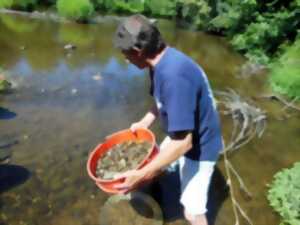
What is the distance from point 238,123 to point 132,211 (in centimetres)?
299

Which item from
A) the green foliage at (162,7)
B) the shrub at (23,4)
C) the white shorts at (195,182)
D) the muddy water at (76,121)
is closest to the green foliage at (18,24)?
the muddy water at (76,121)

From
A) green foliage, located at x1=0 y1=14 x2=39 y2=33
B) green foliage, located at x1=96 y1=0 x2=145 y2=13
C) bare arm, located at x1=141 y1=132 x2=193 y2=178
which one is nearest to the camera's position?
bare arm, located at x1=141 y1=132 x2=193 y2=178

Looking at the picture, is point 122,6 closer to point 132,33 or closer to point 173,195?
point 173,195

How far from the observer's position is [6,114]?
652 cm

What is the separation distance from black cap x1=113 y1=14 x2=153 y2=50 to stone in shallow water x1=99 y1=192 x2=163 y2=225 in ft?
6.78

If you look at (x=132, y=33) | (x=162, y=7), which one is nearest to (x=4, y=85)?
(x=132, y=33)

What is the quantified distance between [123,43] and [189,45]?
351 inches

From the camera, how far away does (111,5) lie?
49.3 feet

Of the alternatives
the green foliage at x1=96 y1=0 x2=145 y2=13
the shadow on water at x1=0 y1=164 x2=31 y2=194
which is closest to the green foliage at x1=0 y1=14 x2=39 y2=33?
the green foliage at x1=96 y1=0 x2=145 y2=13

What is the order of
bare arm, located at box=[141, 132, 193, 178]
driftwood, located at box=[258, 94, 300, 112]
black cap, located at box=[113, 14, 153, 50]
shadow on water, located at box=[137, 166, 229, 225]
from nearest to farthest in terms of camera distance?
black cap, located at box=[113, 14, 153, 50], bare arm, located at box=[141, 132, 193, 178], shadow on water, located at box=[137, 166, 229, 225], driftwood, located at box=[258, 94, 300, 112]

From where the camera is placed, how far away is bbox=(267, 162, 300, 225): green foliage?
4512mm

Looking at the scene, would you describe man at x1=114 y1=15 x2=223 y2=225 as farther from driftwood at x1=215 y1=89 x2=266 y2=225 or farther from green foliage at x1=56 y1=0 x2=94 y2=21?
green foliage at x1=56 y1=0 x2=94 y2=21

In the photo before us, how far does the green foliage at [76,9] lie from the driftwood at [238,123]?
6.17 meters

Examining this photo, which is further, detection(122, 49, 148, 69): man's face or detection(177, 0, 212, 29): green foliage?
detection(177, 0, 212, 29): green foliage
